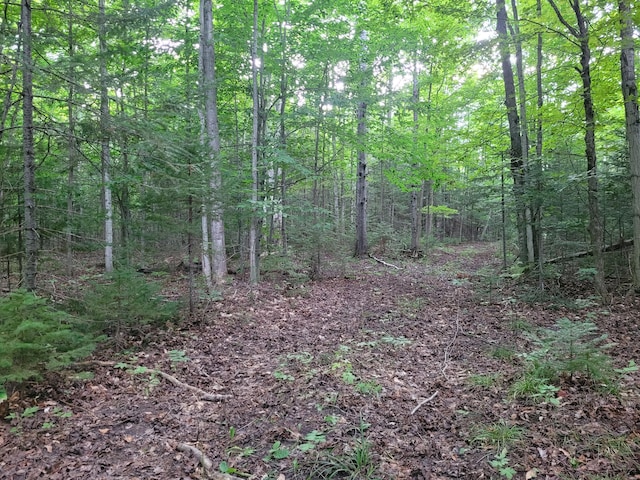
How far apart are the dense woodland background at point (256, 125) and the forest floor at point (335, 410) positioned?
6.74ft

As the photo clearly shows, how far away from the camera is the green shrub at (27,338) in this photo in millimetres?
4098

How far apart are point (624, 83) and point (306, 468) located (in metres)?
8.97

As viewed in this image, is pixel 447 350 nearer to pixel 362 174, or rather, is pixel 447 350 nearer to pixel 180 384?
pixel 180 384

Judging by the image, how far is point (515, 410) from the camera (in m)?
4.15

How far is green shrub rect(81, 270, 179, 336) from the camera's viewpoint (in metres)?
6.08

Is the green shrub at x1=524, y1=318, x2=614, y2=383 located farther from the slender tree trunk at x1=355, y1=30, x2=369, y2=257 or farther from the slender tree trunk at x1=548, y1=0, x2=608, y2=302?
the slender tree trunk at x1=355, y1=30, x2=369, y2=257

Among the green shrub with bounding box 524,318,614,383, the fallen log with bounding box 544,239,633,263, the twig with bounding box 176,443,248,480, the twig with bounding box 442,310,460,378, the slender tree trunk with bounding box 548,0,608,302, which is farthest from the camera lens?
the fallen log with bounding box 544,239,633,263

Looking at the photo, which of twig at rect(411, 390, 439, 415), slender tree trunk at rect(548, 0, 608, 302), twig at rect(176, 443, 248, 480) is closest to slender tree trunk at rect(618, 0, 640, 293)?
slender tree trunk at rect(548, 0, 608, 302)

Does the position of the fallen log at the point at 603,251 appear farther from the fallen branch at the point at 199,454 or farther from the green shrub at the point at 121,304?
the green shrub at the point at 121,304

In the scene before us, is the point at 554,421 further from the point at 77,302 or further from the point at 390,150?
the point at 390,150

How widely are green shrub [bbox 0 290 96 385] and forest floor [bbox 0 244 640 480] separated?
49 cm

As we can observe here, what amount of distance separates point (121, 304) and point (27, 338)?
1898 mm

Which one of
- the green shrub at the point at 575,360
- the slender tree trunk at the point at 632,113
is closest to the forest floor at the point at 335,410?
the green shrub at the point at 575,360

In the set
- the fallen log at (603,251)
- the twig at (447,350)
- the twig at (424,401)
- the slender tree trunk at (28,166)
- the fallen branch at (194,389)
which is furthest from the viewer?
the fallen log at (603,251)
